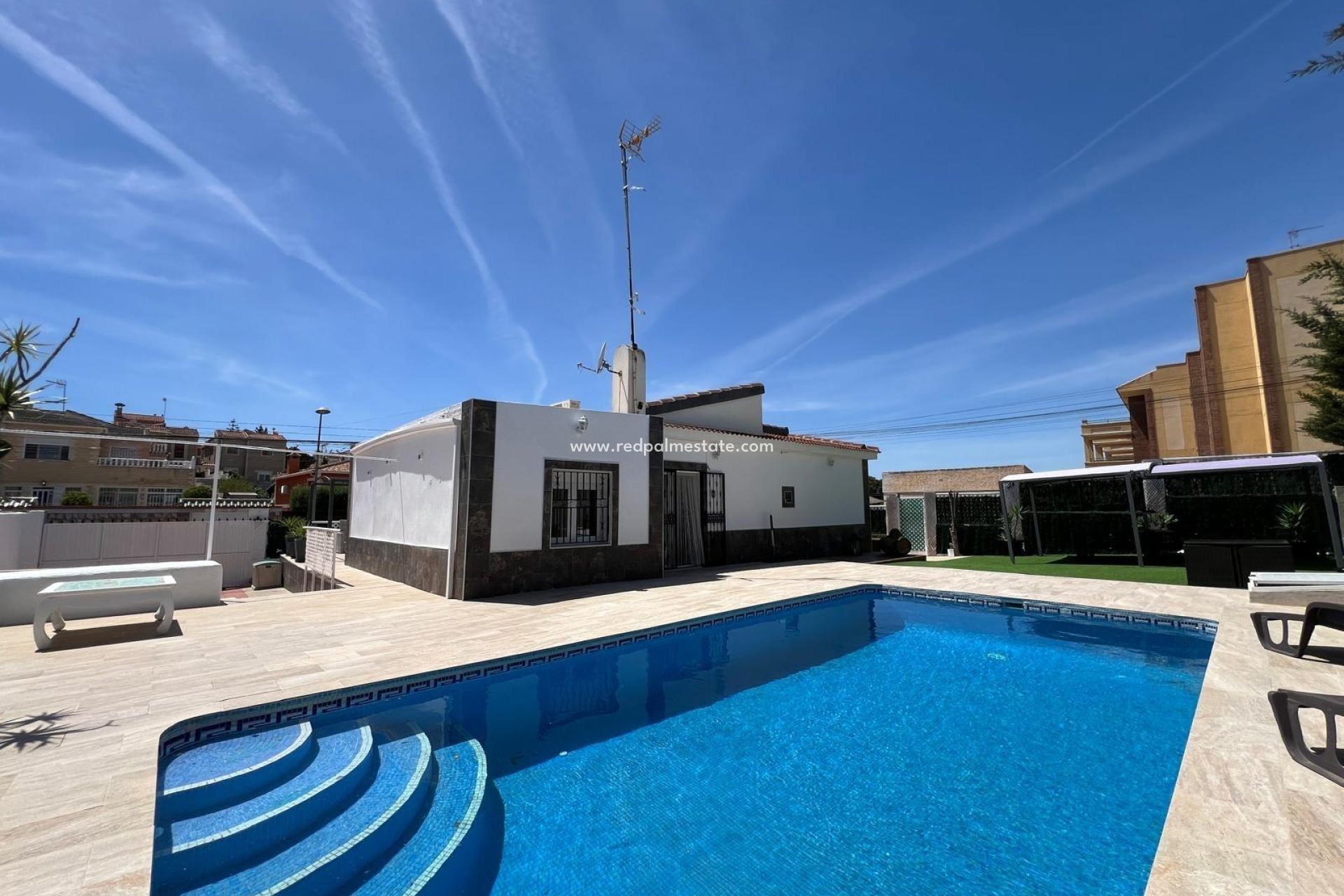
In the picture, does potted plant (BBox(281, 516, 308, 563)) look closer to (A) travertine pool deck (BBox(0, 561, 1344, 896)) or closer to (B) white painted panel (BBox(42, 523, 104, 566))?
(B) white painted panel (BBox(42, 523, 104, 566))

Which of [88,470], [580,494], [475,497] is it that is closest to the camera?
[475,497]

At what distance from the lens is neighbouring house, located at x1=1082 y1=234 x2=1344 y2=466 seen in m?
24.1

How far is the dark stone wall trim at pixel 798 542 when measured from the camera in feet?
52.6

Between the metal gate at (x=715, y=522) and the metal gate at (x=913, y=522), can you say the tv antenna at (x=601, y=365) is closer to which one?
the metal gate at (x=715, y=522)

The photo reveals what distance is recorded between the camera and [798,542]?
17.6 m

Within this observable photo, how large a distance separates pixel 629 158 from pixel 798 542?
504 inches

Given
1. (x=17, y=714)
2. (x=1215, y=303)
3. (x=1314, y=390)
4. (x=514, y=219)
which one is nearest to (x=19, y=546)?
A: (x=17, y=714)

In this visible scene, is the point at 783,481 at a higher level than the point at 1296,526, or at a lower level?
higher

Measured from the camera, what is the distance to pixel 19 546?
12.0 metres

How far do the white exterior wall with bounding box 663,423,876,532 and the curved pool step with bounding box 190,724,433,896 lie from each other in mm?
9957

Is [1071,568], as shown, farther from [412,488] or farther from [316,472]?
[316,472]

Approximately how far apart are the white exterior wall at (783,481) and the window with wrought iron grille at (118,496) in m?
43.2

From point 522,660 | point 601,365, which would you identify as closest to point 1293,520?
point 601,365

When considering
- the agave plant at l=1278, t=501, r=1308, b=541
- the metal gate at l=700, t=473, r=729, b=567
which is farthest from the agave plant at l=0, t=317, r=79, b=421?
the agave plant at l=1278, t=501, r=1308, b=541
